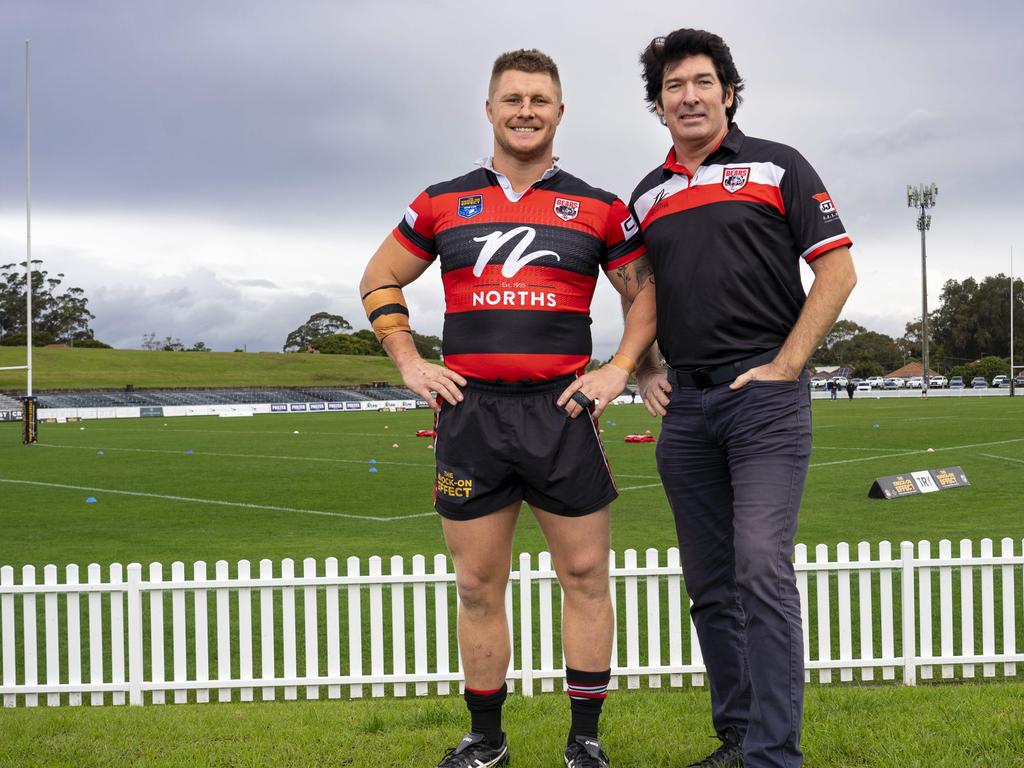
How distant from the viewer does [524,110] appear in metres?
3.53

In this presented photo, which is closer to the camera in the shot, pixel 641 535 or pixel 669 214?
pixel 669 214

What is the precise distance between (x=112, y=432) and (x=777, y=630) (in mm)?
35841

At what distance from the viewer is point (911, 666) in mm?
5820

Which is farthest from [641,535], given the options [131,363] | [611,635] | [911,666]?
[131,363]

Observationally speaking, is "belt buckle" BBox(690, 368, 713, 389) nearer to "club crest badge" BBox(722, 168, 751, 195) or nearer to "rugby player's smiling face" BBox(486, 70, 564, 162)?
"club crest badge" BBox(722, 168, 751, 195)

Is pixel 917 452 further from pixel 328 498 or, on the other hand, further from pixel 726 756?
pixel 726 756

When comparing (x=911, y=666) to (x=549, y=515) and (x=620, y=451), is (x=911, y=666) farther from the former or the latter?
(x=620, y=451)

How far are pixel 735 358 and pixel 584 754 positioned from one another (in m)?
1.53

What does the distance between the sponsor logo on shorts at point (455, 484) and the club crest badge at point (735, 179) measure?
53.2 inches

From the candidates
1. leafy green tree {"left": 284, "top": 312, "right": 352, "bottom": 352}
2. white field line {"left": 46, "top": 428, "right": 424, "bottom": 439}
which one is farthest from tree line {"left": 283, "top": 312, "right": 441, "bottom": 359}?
white field line {"left": 46, "top": 428, "right": 424, "bottom": 439}

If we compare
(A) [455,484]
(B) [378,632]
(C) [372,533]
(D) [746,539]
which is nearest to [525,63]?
(A) [455,484]

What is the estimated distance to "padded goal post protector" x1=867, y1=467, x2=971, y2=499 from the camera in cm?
1336

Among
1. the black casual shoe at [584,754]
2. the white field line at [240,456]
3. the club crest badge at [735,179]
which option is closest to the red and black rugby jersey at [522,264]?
the club crest badge at [735,179]

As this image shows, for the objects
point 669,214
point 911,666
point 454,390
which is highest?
point 669,214
